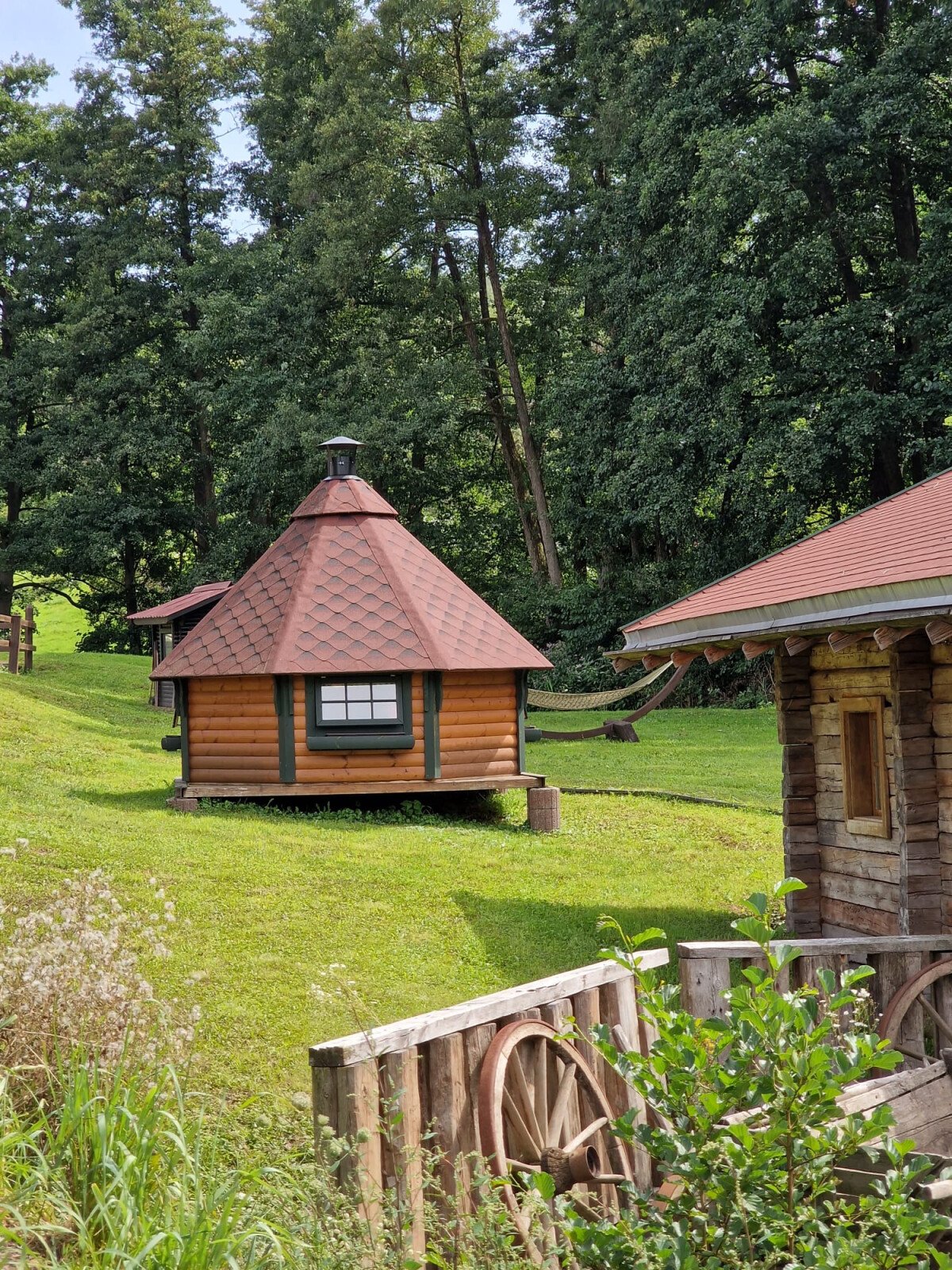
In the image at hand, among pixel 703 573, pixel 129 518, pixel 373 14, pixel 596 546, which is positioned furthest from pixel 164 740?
pixel 373 14

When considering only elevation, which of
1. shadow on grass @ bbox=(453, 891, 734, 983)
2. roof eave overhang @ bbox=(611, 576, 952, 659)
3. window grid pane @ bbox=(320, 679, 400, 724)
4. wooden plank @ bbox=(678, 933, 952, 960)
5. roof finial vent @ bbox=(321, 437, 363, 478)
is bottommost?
shadow on grass @ bbox=(453, 891, 734, 983)

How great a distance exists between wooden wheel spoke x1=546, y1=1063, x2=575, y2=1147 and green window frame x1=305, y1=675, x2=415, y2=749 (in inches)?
363

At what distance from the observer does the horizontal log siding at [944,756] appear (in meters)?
7.52

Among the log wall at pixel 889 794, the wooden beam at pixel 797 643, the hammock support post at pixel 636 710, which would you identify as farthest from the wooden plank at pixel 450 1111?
the hammock support post at pixel 636 710

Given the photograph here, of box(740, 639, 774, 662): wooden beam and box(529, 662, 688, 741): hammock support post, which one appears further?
box(529, 662, 688, 741): hammock support post

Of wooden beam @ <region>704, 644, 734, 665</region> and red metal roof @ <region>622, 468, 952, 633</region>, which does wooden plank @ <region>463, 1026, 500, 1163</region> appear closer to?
red metal roof @ <region>622, 468, 952, 633</region>

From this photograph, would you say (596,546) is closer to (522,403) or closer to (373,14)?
(522,403)

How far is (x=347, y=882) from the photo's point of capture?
10.7 metres

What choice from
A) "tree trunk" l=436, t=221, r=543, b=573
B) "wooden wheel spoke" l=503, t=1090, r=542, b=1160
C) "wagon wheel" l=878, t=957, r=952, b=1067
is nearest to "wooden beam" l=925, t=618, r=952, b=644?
"wagon wheel" l=878, t=957, r=952, b=1067

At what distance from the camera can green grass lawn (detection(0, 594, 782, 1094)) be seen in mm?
7715

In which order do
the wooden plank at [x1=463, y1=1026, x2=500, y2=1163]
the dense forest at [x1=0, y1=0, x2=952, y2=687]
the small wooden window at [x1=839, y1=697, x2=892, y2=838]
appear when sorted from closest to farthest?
the wooden plank at [x1=463, y1=1026, x2=500, y2=1163]
the small wooden window at [x1=839, y1=697, x2=892, y2=838]
the dense forest at [x1=0, y1=0, x2=952, y2=687]

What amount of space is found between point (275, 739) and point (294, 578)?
2.09m

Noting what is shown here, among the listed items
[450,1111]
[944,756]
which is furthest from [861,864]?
[450,1111]

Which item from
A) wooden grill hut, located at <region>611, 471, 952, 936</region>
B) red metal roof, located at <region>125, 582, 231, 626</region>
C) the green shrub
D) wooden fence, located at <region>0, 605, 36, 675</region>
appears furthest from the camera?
red metal roof, located at <region>125, 582, 231, 626</region>
